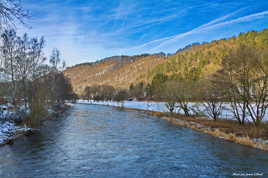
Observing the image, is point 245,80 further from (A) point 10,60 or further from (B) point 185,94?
(A) point 10,60

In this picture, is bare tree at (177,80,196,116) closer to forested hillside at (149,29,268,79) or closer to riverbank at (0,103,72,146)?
riverbank at (0,103,72,146)

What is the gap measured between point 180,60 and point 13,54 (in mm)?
151974

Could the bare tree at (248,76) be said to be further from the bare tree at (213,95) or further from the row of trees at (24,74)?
the row of trees at (24,74)

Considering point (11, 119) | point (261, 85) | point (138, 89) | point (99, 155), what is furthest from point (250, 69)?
point (138, 89)

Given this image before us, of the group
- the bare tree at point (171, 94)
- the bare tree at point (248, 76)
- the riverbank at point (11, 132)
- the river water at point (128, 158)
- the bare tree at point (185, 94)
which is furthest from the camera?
the bare tree at point (171, 94)

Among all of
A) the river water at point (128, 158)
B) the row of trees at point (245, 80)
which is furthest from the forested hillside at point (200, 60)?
the river water at point (128, 158)

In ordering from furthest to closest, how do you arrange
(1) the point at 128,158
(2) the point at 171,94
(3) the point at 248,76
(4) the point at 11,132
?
(2) the point at 171,94, (3) the point at 248,76, (4) the point at 11,132, (1) the point at 128,158

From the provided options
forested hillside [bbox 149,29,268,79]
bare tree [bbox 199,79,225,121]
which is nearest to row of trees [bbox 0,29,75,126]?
bare tree [bbox 199,79,225,121]

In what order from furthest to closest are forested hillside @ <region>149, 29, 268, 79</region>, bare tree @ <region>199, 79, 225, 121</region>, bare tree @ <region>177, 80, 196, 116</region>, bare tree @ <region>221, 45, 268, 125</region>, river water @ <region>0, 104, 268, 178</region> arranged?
forested hillside @ <region>149, 29, 268, 79</region>, bare tree @ <region>177, 80, 196, 116</region>, bare tree @ <region>199, 79, 225, 121</region>, bare tree @ <region>221, 45, 268, 125</region>, river water @ <region>0, 104, 268, 178</region>

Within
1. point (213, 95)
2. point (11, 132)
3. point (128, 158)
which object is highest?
point (213, 95)

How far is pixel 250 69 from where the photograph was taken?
20.7 m

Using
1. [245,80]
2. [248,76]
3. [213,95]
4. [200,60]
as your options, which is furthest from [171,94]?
[200,60]

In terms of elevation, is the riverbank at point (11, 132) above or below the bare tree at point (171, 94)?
below

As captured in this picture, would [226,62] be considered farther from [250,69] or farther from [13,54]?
[13,54]
